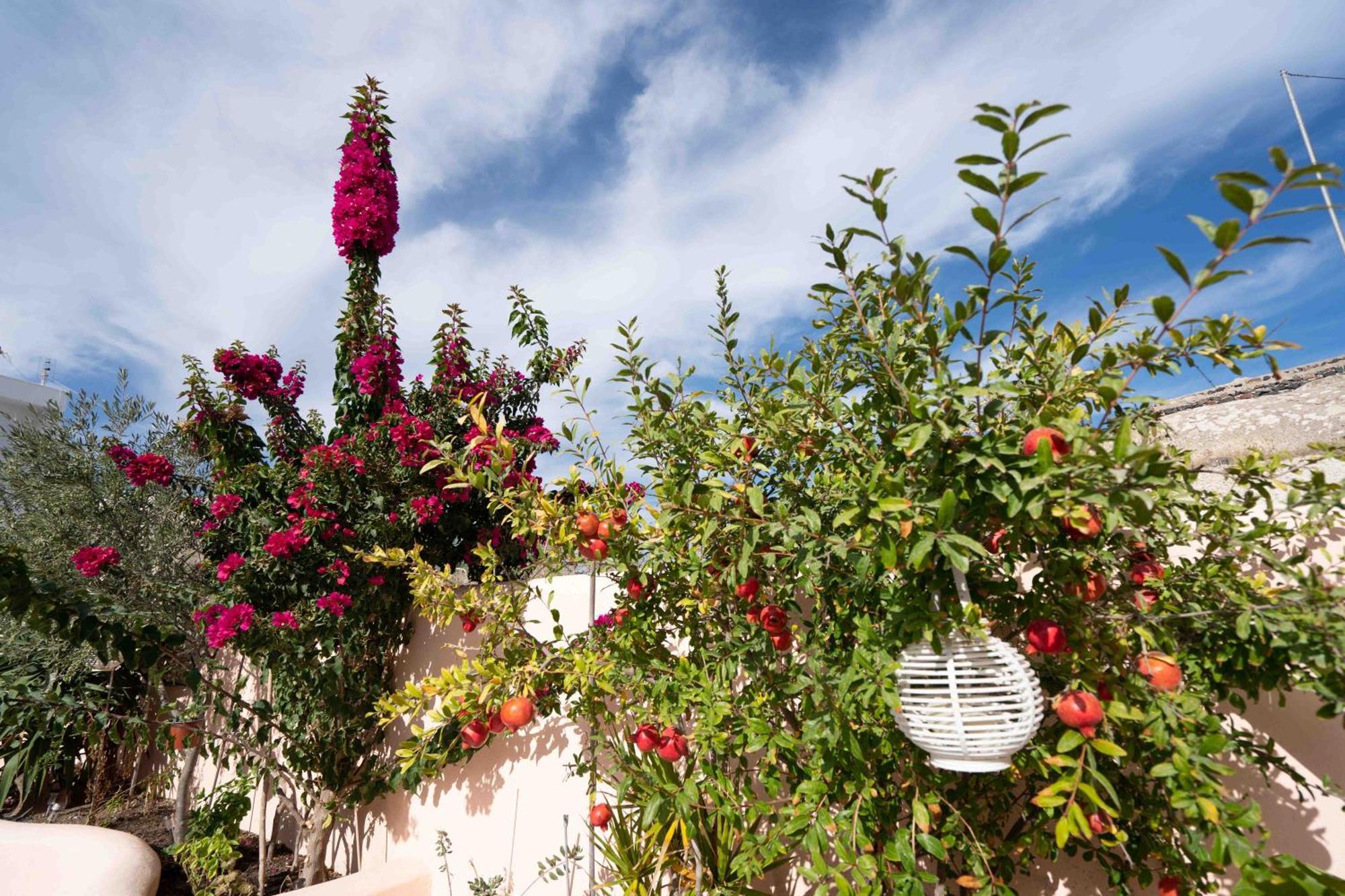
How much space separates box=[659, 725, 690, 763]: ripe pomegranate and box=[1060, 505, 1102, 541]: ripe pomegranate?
124 cm

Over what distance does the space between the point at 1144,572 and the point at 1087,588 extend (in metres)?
0.25

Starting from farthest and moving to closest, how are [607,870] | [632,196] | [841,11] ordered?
[632,196], [841,11], [607,870]

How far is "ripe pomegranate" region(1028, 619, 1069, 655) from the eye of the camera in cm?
125

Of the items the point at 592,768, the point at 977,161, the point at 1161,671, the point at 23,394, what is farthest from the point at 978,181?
the point at 23,394

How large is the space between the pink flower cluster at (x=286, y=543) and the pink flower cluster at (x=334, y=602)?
27cm

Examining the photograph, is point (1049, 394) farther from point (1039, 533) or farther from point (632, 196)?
point (632, 196)

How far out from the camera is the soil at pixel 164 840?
11.4 ft

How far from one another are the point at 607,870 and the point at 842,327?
2.23 meters

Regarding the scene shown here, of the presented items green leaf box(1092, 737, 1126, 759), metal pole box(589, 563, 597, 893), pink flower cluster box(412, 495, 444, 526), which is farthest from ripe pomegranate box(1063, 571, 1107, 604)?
pink flower cluster box(412, 495, 444, 526)

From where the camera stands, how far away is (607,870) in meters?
2.40

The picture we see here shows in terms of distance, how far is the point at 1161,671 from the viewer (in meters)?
1.24

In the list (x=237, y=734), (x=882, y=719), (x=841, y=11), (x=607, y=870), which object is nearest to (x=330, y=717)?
(x=237, y=734)

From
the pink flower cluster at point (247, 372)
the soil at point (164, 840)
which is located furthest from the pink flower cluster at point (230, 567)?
the soil at point (164, 840)

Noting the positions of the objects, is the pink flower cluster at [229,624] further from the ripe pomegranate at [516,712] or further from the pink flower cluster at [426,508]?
the ripe pomegranate at [516,712]
